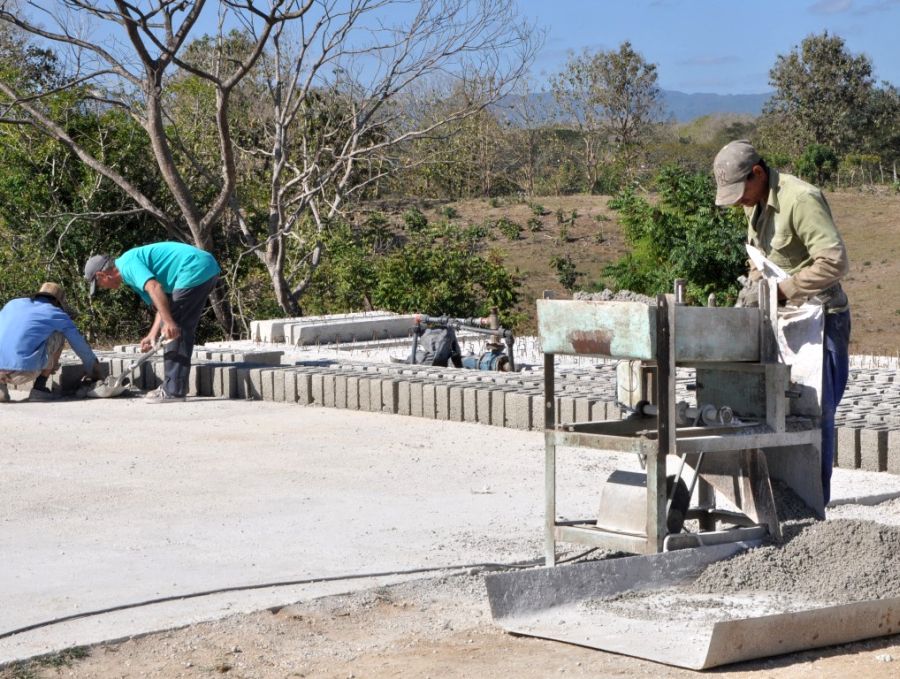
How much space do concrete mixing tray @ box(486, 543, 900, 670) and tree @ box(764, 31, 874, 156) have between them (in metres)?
30.1

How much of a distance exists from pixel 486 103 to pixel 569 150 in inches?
682

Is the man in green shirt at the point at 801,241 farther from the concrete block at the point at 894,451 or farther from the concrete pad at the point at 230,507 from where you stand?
the concrete block at the point at 894,451

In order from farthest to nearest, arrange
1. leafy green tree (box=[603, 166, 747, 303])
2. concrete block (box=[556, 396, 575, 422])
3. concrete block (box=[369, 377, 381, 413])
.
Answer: leafy green tree (box=[603, 166, 747, 303]) < concrete block (box=[369, 377, 381, 413]) < concrete block (box=[556, 396, 575, 422])

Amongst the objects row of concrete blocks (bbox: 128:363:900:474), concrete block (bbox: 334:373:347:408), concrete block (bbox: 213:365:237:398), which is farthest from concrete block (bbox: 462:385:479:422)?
concrete block (bbox: 213:365:237:398)

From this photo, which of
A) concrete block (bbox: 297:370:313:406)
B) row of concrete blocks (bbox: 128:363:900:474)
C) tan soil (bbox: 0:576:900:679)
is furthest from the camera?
concrete block (bbox: 297:370:313:406)

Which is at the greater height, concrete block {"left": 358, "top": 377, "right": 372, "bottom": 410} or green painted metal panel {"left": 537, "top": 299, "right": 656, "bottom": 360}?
green painted metal panel {"left": 537, "top": 299, "right": 656, "bottom": 360}

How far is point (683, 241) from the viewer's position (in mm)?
14219

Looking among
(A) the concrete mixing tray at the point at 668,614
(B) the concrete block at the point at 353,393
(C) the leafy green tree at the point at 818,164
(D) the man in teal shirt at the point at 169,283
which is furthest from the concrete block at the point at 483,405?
(C) the leafy green tree at the point at 818,164

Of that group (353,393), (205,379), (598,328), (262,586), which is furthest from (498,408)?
(598,328)

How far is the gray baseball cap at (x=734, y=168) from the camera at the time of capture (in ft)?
14.9

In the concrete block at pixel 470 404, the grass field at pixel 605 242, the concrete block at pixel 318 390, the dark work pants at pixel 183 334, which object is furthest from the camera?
the grass field at pixel 605 242

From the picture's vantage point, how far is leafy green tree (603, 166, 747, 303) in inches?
536

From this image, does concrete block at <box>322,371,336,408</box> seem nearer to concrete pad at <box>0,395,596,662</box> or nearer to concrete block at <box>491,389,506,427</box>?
concrete pad at <box>0,395,596,662</box>

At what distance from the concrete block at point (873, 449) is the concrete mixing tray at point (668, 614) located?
246cm
